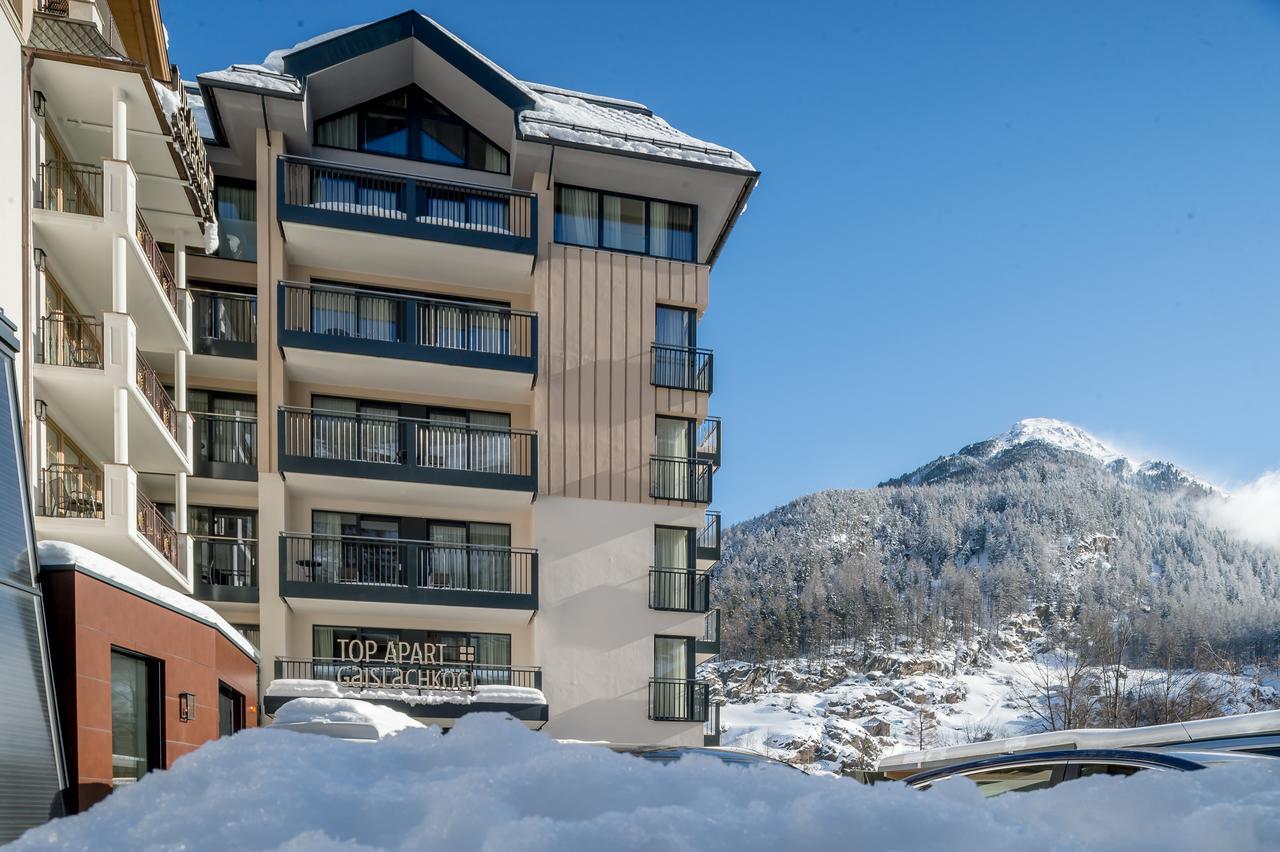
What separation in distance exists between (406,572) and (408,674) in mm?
2093

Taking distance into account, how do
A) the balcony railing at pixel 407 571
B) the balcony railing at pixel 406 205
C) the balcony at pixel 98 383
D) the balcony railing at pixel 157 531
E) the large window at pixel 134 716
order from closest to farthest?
the large window at pixel 134 716 → the balcony at pixel 98 383 → the balcony railing at pixel 157 531 → the balcony railing at pixel 407 571 → the balcony railing at pixel 406 205

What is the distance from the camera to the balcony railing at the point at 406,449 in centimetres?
2036

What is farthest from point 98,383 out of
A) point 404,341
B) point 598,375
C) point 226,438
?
point 598,375

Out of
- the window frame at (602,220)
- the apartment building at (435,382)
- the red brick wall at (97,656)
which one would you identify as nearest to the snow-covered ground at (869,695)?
the apartment building at (435,382)

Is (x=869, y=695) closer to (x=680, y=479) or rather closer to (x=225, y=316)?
(x=680, y=479)

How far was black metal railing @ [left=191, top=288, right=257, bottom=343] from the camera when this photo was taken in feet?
67.1

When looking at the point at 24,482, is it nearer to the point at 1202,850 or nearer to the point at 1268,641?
the point at 1202,850

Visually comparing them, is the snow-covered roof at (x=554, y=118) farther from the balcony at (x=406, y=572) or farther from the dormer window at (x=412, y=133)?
the balcony at (x=406, y=572)

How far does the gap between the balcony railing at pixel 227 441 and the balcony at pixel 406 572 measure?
173 cm

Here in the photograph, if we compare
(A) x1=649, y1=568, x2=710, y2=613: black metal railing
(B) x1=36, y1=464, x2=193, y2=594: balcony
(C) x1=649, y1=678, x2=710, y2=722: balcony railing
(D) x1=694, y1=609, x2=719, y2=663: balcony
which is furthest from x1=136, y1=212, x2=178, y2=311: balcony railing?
→ (D) x1=694, y1=609, x2=719, y2=663: balcony

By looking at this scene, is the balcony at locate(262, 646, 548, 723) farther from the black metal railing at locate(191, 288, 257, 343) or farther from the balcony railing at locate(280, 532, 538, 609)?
the black metal railing at locate(191, 288, 257, 343)

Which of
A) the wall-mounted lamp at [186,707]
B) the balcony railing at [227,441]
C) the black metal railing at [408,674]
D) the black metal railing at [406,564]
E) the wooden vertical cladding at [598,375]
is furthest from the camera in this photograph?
the wooden vertical cladding at [598,375]

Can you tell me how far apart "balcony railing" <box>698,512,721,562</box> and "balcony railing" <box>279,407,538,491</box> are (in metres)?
4.99

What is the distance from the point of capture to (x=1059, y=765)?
5.61m
